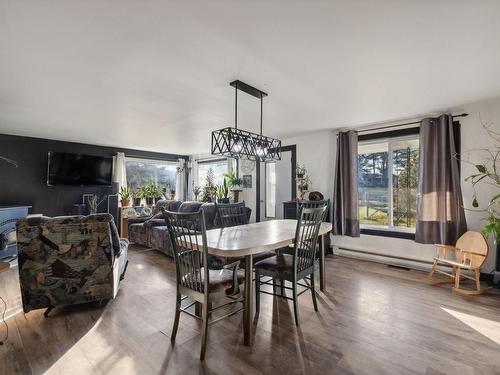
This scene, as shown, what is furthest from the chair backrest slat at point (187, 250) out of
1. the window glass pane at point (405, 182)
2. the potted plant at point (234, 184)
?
the potted plant at point (234, 184)

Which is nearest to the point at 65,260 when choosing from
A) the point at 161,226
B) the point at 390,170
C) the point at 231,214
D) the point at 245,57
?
the point at 231,214

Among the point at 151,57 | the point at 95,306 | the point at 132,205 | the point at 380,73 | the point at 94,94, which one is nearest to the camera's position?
the point at 151,57

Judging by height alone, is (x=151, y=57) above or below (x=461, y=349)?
above

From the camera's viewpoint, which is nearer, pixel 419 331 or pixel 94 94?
pixel 419 331

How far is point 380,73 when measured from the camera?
2406 millimetres

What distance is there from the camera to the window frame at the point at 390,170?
156 inches

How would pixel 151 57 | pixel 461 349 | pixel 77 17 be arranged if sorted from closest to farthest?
pixel 77 17 → pixel 461 349 → pixel 151 57

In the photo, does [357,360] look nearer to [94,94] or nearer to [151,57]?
[151,57]

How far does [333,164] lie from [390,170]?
953 millimetres

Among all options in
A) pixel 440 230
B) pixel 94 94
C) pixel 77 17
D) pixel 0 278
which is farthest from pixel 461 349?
pixel 0 278

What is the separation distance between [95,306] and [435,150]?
4.66 metres

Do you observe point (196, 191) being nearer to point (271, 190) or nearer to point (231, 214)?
point (271, 190)

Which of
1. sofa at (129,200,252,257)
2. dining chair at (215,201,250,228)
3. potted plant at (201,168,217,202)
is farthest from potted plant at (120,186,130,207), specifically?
dining chair at (215,201,250,228)

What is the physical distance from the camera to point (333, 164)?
4758mm
